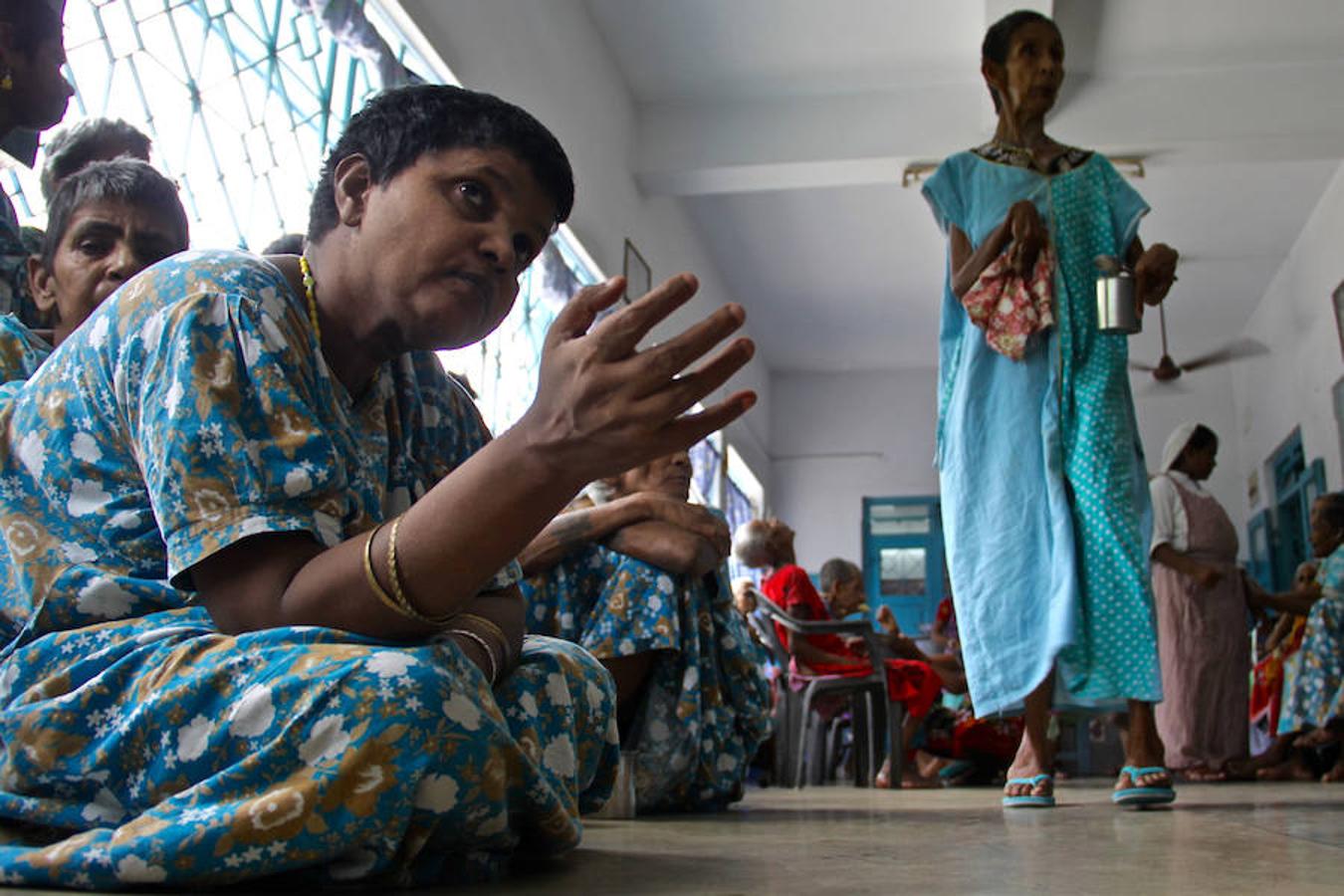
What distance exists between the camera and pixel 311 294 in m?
1.26

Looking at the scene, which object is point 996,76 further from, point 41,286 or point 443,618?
point 443,618

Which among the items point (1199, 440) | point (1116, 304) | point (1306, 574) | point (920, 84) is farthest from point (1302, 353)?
point (1116, 304)

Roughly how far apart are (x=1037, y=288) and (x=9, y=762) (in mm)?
2404

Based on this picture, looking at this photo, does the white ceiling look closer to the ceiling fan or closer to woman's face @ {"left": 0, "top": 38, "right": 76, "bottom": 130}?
the ceiling fan

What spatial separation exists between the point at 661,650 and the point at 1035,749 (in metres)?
0.81

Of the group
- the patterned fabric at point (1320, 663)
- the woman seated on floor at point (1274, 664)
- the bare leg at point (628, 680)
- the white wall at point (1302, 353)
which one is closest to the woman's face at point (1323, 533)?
the woman seated on floor at point (1274, 664)

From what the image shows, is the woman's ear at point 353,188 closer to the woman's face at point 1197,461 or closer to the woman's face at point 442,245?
the woman's face at point 442,245

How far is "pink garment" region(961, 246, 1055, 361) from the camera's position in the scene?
294 centimetres

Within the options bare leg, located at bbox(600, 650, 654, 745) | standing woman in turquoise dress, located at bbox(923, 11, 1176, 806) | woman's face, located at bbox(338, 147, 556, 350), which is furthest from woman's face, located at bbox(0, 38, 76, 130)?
standing woman in turquoise dress, located at bbox(923, 11, 1176, 806)

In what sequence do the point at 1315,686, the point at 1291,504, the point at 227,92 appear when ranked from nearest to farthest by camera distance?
the point at 227,92, the point at 1315,686, the point at 1291,504

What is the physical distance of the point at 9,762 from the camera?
1076 millimetres

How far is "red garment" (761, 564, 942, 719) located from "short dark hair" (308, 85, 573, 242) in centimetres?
447

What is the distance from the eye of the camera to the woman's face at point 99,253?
72.8 inches

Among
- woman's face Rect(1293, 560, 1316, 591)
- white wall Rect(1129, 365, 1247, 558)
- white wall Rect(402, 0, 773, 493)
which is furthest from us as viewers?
white wall Rect(1129, 365, 1247, 558)
